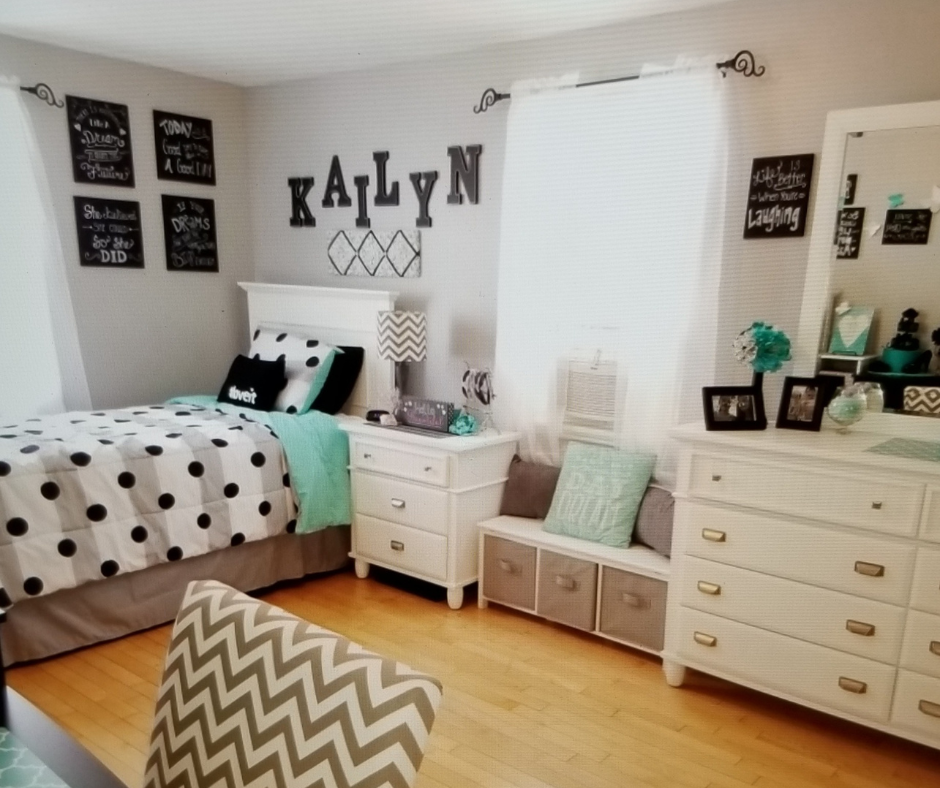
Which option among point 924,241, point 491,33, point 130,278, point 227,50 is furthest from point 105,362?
point 924,241

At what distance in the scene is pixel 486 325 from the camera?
325 centimetres

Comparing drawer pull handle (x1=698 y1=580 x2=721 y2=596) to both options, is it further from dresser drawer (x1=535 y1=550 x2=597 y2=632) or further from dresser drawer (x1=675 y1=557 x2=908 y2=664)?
dresser drawer (x1=535 y1=550 x2=597 y2=632)

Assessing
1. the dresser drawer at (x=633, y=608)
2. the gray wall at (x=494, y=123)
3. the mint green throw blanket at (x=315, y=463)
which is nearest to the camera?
the gray wall at (x=494, y=123)

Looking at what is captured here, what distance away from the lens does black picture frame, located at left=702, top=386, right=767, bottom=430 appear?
229cm

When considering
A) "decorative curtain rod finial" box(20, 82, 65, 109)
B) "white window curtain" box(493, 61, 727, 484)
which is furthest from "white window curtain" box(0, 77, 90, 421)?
"white window curtain" box(493, 61, 727, 484)

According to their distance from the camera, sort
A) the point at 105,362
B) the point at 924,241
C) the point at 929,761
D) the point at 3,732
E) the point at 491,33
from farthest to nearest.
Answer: the point at 105,362, the point at 491,33, the point at 924,241, the point at 929,761, the point at 3,732

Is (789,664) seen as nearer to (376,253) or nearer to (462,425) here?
(462,425)

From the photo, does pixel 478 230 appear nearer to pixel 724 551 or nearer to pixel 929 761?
pixel 724 551

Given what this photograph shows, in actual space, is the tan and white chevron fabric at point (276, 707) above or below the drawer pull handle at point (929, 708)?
above

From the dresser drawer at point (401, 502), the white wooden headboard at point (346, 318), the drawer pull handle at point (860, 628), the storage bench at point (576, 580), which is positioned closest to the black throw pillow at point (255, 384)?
the white wooden headboard at point (346, 318)

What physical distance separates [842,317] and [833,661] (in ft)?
3.53

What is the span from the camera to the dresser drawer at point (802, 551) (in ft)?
6.45

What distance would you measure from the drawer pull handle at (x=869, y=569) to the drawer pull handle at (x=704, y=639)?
1.65 ft

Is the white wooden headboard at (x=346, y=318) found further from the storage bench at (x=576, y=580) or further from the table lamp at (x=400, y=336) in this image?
the storage bench at (x=576, y=580)
